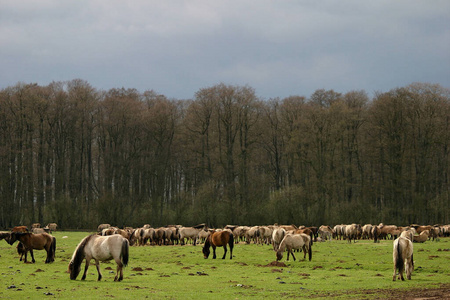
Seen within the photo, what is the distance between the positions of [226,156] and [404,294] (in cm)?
6116

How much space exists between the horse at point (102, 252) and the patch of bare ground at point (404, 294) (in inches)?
314

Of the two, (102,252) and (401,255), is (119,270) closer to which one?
(102,252)

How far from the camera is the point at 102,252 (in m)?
20.9

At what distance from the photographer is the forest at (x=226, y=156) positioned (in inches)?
2771

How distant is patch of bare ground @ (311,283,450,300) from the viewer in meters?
15.8

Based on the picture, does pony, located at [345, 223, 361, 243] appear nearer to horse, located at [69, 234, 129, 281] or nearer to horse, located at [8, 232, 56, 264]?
horse, located at [8, 232, 56, 264]

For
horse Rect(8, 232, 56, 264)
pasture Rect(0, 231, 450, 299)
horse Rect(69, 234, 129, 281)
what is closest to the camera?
pasture Rect(0, 231, 450, 299)

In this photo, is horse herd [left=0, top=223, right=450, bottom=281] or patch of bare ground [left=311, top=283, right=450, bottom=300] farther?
horse herd [left=0, top=223, right=450, bottom=281]

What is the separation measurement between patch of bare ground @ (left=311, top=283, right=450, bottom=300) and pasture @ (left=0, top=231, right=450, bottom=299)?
3cm

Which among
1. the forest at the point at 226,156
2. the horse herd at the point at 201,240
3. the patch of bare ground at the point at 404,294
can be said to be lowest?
the patch of bare ground at the point at 404,294

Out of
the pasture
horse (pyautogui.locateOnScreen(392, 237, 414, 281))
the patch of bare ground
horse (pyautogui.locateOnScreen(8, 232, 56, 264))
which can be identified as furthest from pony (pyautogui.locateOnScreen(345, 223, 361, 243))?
the patch of bare ground

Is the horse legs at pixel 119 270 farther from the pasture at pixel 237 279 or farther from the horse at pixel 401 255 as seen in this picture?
the horse at pixel 401 255

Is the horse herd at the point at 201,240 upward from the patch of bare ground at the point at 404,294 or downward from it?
upward

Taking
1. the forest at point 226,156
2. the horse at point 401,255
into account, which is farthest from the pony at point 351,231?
the horse at point 401,255
